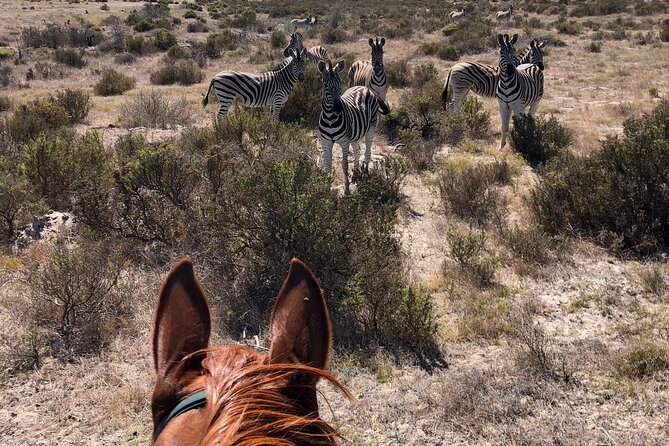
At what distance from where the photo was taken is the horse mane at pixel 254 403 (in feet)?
3.21

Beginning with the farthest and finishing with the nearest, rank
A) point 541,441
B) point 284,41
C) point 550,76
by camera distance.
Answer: point 284,41
point 550,76
point 541,441

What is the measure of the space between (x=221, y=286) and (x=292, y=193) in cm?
119

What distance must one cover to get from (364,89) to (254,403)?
326 inches

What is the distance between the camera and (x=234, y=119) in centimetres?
860

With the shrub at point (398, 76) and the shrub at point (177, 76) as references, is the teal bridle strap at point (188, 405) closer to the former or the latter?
the shrub at point (398, 76)

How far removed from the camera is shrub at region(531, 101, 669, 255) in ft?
18.8

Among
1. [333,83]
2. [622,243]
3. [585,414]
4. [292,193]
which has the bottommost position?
[585,414]

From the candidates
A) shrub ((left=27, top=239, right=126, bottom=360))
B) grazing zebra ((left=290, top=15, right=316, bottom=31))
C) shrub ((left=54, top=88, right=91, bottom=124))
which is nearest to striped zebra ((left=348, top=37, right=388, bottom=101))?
shrub ((left=54, top=88, right=91, bottom=124))

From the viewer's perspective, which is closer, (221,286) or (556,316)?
(556,316)

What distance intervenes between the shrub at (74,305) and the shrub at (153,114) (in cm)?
652

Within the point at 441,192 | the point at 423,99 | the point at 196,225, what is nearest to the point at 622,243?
the point at 441,192

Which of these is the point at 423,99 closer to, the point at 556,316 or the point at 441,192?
the point at 441,192

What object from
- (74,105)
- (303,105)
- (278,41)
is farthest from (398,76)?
(278,41)

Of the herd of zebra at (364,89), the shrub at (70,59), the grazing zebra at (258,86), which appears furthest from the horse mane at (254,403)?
the shrub at (70,59)
